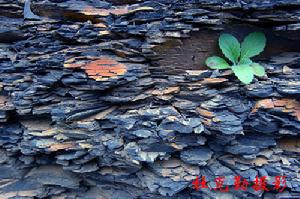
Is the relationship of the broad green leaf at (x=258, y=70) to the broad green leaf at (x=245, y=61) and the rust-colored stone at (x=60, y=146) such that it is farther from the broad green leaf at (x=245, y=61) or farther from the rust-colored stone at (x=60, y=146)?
the rust-colored stone at (x=60, y=146)

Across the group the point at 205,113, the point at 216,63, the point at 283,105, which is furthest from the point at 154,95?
the point at 283,105

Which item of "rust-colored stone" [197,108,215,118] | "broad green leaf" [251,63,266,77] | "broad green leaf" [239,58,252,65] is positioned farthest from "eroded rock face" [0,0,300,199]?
"broad green leaf" [239,58,252,65]

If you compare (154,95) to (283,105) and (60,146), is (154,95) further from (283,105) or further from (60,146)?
(283,105)

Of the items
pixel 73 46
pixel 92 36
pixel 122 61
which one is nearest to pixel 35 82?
pixel 73 46

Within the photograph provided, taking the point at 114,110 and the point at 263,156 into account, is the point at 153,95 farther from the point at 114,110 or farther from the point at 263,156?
the point at 263,156

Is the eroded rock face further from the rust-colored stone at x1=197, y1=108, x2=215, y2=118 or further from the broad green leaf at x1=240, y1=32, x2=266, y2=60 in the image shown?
the broad green leaf at x1=240, y1=32, x2=266, y2=60

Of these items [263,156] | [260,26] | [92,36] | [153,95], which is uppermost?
[260,26]
